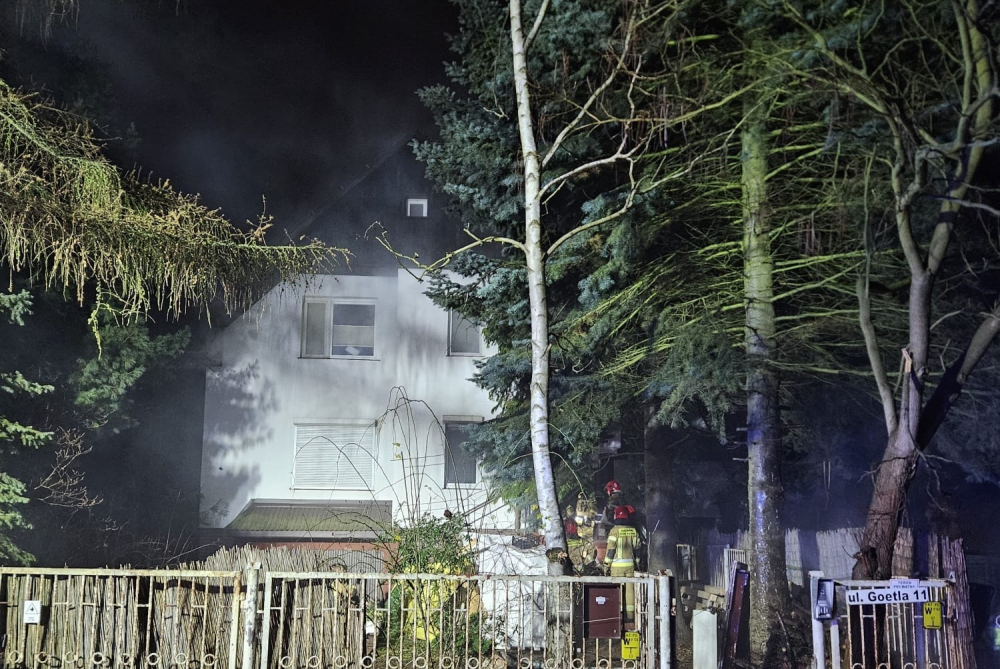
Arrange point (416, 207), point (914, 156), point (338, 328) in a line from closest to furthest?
1. point (914, 156)
2. point (338, 328)
3. point (416, 207)

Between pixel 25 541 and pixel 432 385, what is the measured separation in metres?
7.78

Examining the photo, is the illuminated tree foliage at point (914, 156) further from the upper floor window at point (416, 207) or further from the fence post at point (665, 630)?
the upper floor window at point (416, 207)

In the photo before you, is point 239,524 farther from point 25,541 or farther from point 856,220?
point 856,220

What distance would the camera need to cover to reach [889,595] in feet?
22.5

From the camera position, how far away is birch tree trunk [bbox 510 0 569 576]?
7551 mm

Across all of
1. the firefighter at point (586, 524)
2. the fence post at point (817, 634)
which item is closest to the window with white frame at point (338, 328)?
the firefighter at point (586, 524)

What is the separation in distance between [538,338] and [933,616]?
4500 mm

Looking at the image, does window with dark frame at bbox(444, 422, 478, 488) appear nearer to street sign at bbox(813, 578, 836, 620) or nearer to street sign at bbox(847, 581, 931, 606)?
street sign at bbox(813, 578, 836, 620)

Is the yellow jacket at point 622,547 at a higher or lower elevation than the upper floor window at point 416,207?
lower

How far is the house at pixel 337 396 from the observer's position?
15961 millimetres

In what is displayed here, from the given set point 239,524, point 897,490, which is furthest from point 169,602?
point 239,524

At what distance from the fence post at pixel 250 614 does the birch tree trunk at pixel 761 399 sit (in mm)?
6263

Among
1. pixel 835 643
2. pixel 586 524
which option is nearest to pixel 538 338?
pixel 835 643

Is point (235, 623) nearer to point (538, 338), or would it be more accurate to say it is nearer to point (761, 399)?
point (538, 338)
